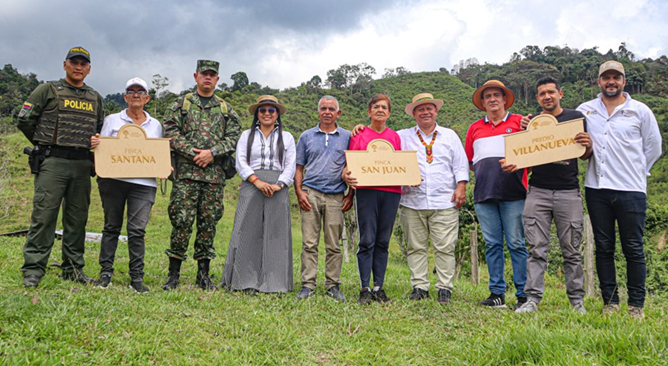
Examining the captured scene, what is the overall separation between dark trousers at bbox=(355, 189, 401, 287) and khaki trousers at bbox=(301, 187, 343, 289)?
0.30 m

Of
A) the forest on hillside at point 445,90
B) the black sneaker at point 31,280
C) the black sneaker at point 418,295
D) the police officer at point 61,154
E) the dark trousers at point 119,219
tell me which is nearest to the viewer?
the black sneaker at point 31,280

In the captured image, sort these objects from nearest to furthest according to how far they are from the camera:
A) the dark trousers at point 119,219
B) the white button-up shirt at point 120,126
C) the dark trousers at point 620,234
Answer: the dark trousers at point 620,234 → the dark trousers at point 119,219 → the white button-up shirt at point 120,126

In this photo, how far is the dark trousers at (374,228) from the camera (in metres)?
5.47

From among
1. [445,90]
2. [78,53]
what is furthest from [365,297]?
[445,90]

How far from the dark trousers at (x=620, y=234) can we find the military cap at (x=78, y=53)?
6.12 metres

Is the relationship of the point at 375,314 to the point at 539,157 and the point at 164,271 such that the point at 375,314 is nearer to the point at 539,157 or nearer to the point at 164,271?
the point at 539,157

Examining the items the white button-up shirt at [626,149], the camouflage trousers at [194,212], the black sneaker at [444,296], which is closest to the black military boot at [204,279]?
the camouflage trousers at [194,212]

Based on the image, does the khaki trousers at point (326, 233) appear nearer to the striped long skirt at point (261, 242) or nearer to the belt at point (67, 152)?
the striped long skirt at point (261, 242)

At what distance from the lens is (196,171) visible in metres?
5.58

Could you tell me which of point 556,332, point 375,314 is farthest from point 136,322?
point 556,332

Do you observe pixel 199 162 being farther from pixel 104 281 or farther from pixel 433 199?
pixel 433 199

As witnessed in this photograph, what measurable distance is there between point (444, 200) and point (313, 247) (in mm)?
1834

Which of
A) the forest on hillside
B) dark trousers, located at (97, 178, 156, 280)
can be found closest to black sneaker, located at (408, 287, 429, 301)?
dark trousers, located at (97, 178, 156, 280)

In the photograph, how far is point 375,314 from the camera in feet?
15.5
